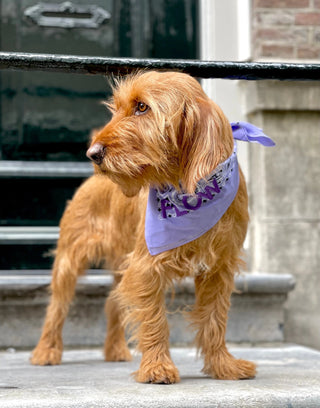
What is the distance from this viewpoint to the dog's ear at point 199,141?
97.7 inches

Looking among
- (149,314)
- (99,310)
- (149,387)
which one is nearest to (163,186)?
(149,314)

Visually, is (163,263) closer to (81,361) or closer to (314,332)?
(81,361)

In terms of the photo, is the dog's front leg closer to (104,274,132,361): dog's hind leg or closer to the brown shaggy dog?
the brown shaggy dog

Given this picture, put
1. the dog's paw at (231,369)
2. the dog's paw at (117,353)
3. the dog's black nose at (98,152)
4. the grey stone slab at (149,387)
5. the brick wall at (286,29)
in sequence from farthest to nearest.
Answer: the brick wall at (286,29) → the dog's paw at (117,353) → the dog's paw at (231,369) → the dog's black nose at (98,152) → the grey stone slab at (149,387)

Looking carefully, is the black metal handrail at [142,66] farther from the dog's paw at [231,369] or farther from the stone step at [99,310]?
the stone step at [99,310]

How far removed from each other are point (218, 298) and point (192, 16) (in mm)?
2721

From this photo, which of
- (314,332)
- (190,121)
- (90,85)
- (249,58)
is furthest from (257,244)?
(190,121)

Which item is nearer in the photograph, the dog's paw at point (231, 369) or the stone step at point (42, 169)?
the dog's paw at point (231, 369)

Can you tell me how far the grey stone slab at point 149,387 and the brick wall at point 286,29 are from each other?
2.11 m

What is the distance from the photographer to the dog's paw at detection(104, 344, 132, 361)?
373 centimetres

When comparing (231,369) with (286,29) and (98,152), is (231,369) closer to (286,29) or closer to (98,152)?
(98,152)

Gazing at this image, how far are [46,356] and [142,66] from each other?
71.7 inches

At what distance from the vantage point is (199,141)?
251 cm

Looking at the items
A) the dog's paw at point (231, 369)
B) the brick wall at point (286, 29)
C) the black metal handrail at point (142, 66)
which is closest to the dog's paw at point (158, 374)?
the dog's paw at point (231, 369)
